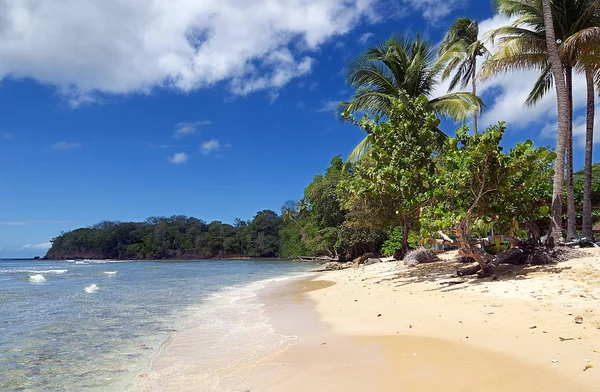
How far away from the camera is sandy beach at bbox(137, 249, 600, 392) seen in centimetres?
387

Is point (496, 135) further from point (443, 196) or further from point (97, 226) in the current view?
point (97, 226)

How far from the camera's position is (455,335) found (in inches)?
214

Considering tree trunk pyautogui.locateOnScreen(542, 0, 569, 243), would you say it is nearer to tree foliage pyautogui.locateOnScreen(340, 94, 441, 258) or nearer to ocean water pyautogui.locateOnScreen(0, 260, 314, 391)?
tree foliage pyautogui.locateOnScreen(340, 94, 441, 258)

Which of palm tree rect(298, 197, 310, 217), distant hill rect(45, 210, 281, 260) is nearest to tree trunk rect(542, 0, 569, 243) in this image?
palm tree rect(298, 197, 310, 217)

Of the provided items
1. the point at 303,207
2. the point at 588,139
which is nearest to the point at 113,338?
the point at 588,139

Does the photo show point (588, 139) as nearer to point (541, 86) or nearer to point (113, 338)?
point (541, 86)

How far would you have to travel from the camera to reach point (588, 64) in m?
12.5

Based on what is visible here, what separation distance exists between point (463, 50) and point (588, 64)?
567 cm

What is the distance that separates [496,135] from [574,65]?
7.17 m

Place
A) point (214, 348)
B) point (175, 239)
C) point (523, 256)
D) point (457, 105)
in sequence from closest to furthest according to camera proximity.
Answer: point (214, 348) → point (523, 256) → point (457, 105) → point (175, 239)

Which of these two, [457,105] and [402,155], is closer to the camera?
[402,155]

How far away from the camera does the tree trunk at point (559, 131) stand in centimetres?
1138

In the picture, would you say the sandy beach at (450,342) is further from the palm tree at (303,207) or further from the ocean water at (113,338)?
the palm tree at (303,207)

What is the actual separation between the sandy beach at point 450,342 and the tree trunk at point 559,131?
7.92 ft
